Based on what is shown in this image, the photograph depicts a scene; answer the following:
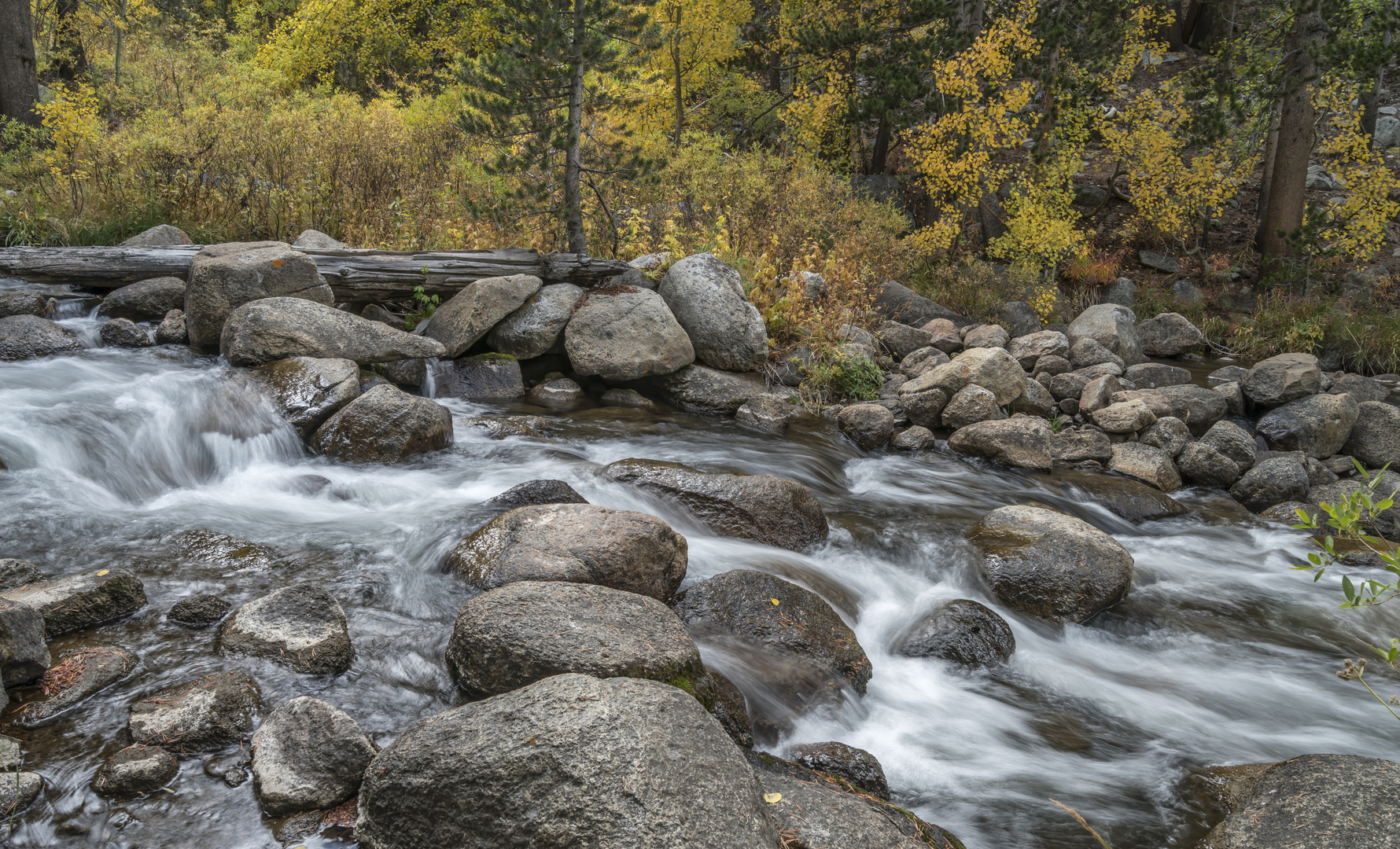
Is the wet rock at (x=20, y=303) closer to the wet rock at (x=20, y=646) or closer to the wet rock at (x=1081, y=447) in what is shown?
the wet rock at (x=20, y=646)

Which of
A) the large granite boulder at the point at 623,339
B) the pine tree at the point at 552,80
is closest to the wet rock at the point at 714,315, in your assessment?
the large granite boulder at the point at 623,339

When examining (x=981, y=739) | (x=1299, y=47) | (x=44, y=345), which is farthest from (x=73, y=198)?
(x=1299, y=47)

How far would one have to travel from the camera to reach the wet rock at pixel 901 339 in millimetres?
10727

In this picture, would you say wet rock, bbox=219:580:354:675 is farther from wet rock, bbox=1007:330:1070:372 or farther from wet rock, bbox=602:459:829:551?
A: wet rock, bbox=1007:330:1070:372

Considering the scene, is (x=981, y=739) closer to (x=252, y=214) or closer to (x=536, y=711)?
(x=536, y=711)

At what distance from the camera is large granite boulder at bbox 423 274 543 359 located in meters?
8.21

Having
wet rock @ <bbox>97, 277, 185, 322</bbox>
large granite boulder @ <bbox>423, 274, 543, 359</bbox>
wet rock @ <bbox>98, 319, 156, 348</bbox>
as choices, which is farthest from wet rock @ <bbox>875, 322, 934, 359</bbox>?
wet rock @ <bbox>98, 319, 156, 348</bbox>

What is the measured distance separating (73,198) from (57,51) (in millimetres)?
11880

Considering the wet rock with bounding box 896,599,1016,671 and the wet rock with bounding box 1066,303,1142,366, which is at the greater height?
the wet rock with bounding box 1066,303,1142,366

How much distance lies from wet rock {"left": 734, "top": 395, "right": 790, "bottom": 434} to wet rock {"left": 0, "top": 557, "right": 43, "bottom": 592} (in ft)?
19.8

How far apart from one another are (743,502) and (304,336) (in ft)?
14.0

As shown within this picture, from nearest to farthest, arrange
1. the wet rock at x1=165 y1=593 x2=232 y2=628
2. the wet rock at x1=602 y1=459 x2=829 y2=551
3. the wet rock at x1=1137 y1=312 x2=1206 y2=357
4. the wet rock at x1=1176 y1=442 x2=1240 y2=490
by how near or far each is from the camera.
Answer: the wet rock at x1=165 y1=593 x2=232 y2=628 → the wet rock at x1=602 y1=459 x2=829 y2=551 → the wet rock at x1=1176 y1=442 x2=1240 y2=490 → the wet rock at x1=1137 y1=312 x2=1206 y2=357

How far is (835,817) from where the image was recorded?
2.76 m

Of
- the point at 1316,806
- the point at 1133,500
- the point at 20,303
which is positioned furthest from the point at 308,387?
the point at 1133,500
